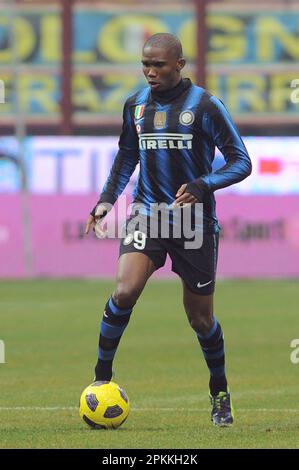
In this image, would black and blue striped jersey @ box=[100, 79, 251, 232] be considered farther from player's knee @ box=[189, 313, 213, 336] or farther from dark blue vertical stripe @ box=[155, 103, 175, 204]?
player's knee @ box=[189, 313, 213, 336]

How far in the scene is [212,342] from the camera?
9500 mm

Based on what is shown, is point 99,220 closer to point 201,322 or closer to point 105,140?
point 201,322

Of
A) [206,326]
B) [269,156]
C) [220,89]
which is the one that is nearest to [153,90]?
[206,326]

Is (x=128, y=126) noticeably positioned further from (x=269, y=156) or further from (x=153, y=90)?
(x=269, y=156)

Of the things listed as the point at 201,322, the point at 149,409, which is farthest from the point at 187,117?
the point at 149,409

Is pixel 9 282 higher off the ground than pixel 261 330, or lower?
lower

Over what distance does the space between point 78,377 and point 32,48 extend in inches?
1033

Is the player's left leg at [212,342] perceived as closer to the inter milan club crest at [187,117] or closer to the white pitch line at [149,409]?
the white pitch line at [149,409]

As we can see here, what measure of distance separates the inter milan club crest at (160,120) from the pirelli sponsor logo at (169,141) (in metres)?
0.06

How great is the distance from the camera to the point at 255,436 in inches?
349

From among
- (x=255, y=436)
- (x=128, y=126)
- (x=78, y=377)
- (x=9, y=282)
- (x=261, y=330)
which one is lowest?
(x=9, y=282)

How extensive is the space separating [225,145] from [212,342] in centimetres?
132

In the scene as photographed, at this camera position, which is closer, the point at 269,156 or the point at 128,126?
the point at 128,126

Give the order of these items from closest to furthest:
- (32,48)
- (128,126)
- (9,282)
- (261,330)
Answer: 1. (128,126)
2. (261,330)
3. (9,282)
4. (32,48)
